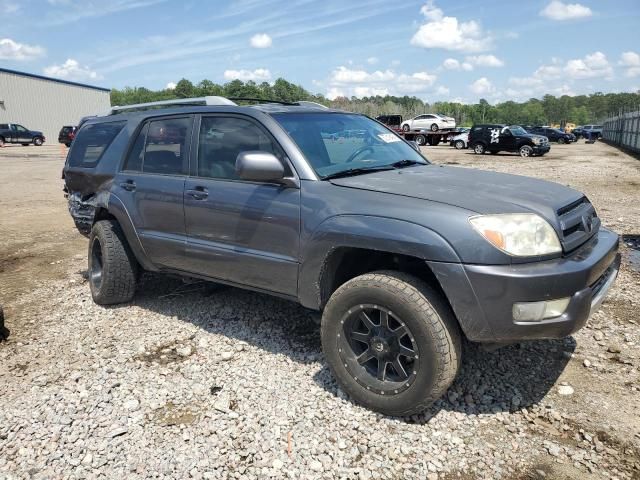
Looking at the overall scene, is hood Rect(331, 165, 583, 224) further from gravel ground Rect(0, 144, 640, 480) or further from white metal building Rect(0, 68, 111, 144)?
white metal building Rect(0, 68, 111, 144)

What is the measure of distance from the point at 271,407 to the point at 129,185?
7.72ft

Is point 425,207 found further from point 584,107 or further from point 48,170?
point 584,107

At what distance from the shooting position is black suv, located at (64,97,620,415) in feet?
8.34

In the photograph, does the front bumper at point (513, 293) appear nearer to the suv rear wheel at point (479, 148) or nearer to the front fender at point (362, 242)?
the front fender at point (362, 242)

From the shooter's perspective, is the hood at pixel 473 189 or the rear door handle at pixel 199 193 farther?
the rear door handle at pixel 199 193

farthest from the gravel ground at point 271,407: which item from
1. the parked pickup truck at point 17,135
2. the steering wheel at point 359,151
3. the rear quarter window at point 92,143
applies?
the parked pickup truck at point 17,135

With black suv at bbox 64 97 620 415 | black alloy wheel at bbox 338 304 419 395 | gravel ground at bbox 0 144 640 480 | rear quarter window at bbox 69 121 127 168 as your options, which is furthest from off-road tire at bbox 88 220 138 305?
black alloy wheel at bbox 338 304 419 395

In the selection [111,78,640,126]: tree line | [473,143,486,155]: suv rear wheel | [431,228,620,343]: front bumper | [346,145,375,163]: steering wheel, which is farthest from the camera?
[111,78,640,126]: tree line

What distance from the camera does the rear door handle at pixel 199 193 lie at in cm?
363

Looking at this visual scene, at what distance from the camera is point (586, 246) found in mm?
2900

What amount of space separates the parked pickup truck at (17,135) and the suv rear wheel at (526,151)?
33.9 m

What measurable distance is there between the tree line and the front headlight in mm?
102032

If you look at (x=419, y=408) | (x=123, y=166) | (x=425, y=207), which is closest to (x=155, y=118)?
(x=123, y=166)

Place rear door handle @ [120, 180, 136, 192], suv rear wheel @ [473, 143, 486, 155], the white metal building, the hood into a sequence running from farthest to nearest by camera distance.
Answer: the white metal building → suv rear wheel @ [473, 143, 486, 155] → rear door handle @ [120, 180, 136, 192] → the hood
